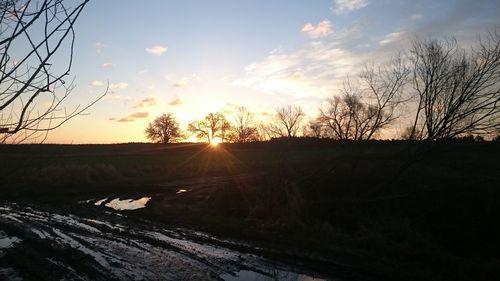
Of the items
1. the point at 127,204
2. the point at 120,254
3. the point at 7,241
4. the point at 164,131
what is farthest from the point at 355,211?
the point at 164,131

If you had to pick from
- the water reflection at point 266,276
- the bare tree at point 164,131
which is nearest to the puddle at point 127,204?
the water reflection at point 266,276

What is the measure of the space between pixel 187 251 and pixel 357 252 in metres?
4.54

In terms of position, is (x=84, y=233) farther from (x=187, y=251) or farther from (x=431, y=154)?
(x=431, y=154)

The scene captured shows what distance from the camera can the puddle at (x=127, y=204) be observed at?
2030cm

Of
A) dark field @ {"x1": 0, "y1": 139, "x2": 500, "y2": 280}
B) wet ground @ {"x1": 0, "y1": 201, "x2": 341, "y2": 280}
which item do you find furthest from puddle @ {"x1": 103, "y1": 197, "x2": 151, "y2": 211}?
wet ground @ {"x1": 0, "y1": 201, "x2": 341, "y2": 280}

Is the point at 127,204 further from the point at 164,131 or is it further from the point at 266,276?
the point at 164,131

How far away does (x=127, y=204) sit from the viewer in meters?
21.6

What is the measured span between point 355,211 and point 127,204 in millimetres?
11349

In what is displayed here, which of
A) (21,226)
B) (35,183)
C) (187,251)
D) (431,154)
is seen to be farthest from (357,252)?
(35,183)

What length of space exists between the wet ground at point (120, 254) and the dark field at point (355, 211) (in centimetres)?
36

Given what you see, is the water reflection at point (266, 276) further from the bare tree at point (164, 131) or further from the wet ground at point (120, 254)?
the bare tree at point (164, 131)

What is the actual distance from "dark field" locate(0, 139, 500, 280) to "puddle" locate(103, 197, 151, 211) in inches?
24.6

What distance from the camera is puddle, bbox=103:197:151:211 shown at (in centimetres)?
2030

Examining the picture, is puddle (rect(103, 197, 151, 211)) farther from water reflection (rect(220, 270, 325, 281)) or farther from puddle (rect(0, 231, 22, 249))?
water reflection (rect(220, 270, 325, 281))
